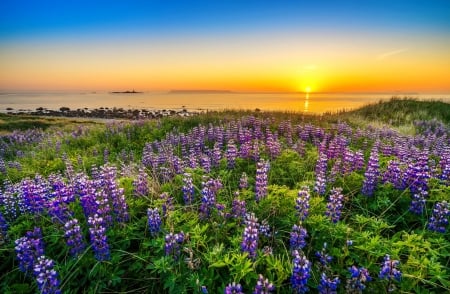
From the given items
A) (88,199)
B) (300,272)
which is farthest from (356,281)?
(88,199)

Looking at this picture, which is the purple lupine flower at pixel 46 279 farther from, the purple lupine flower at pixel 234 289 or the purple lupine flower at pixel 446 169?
the purple lupine flower at pixel 446 169

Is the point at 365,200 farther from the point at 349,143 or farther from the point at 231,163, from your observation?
the point at 349,143

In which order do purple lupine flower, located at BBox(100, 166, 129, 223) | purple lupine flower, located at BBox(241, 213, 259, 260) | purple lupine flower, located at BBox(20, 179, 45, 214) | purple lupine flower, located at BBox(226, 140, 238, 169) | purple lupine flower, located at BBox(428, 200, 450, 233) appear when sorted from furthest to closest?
1. purple lupine flower, located at BBox(226, 140, 238, 169)
2. purple lupine flower, located at BBox(20, 179, 45, 214)
3. purple lupine flower, located at BBox(100, 166, 129, 223)
4. purple lupine flower, located at BBox(428, 200, 450, 233)
5. purple lupine flower, located at BBox(241, 213, 259, 260)

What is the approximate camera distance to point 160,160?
24.9ft

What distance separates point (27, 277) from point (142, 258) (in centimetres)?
172

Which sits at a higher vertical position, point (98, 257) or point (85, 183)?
point (85, 183)

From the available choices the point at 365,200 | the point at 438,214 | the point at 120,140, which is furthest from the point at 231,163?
the point at 120,140

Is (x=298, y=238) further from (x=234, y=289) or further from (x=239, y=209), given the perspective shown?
(x=234, y=289)

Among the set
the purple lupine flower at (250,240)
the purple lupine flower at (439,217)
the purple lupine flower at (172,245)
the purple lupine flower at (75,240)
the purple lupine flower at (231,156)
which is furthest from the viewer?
the purple lupine flower at (231,156)

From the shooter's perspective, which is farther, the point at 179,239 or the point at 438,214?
the point at 438,214

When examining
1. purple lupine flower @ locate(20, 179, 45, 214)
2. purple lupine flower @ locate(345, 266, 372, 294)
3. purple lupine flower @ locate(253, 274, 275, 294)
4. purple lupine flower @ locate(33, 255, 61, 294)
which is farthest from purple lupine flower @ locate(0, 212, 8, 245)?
purple lupine flower @ locate(345, 266, 372, 294)

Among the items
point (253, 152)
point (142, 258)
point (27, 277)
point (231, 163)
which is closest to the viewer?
point (142, 258)

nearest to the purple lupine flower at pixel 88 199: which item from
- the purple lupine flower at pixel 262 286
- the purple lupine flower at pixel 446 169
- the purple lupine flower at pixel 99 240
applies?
the purple lupine flower at pixel 99 240

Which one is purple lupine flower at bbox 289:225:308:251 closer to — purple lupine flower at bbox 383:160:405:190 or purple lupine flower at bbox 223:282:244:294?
purple lupine flower at bbox 223:282:244:294
